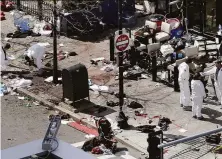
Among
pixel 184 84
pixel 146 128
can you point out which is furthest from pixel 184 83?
pixel 146 128

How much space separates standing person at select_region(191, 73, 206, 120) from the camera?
1617cm

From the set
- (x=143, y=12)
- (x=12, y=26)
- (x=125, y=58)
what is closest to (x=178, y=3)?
(x=143, y=12)

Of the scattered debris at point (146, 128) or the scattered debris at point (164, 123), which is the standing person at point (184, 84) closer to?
the scattered debris at point (164, 123)

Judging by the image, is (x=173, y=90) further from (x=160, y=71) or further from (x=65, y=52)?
(x=65, y=52)

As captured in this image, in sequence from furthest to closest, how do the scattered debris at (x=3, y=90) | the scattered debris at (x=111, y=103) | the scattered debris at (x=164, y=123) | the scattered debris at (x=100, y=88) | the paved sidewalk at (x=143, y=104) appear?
the scattered debris at (x=3, y=90) < the scattered debris at (x=100, y=88) < the scattered debris at (x=111, y=103) < the scattered debris at (x=164, y=123) < the paved sidewalk at (x=143, y=104)

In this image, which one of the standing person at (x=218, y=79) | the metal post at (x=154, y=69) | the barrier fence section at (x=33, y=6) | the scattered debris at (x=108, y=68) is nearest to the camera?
the standing person at (x=218, y=79)

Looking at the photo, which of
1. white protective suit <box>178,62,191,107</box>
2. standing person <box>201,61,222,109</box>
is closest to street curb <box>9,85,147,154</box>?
white protective suit <box>178,62,191,107</box>

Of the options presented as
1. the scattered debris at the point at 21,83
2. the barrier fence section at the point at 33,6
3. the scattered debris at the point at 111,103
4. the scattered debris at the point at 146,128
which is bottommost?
the scattered debris at the point at 146,128

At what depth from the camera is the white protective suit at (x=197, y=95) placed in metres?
16.2

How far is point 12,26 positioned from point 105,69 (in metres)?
6.79

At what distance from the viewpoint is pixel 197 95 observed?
1631cm

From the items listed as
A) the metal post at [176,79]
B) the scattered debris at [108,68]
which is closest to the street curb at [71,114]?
the scattered debris at [108,68]

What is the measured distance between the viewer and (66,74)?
17.6 m

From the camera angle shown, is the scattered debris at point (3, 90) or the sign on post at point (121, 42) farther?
the scattered debris at point (3, 90)
